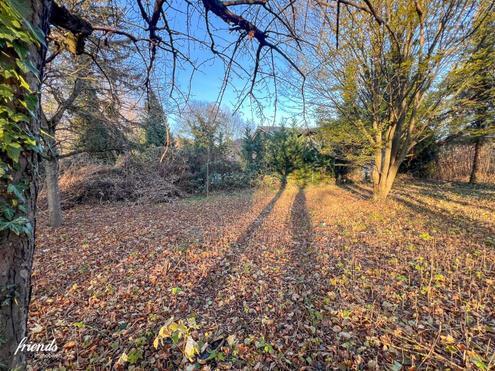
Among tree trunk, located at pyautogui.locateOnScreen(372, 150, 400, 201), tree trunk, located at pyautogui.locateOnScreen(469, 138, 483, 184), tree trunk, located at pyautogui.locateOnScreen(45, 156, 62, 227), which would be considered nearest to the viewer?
tree trunk, located at pyautogui.locateOnScreen(45, 156, 62, 227)

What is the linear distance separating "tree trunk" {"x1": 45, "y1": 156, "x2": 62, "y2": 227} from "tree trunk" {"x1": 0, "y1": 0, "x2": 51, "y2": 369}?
5.04m

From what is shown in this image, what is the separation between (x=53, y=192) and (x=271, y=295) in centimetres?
545

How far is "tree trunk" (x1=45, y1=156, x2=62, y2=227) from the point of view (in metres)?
4.94

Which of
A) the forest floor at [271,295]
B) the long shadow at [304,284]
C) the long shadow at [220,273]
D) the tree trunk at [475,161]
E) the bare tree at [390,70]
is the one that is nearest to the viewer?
the forest floor at [271,295]

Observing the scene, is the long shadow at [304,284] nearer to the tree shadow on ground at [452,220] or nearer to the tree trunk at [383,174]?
the tree shadow on ground at [452,220]

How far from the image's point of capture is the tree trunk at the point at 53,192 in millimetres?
4938

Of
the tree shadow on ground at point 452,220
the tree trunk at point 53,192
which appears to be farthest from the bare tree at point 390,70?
the tree trunk at point 53,192

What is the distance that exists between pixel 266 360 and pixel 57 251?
414cm

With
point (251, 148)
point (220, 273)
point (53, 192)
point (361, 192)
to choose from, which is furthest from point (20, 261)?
point (251, 148)

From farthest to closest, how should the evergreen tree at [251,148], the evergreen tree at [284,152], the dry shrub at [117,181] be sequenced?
the evergreen tree at [251,148] < the evergreen tree at [284,152] < the dry shrub at [117,181]

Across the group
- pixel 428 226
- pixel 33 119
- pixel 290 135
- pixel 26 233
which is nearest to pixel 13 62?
pixel 33 119

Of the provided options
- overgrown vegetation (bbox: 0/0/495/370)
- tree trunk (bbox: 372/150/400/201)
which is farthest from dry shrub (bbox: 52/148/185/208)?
tree trunk (bbox: 372/150/400/201)

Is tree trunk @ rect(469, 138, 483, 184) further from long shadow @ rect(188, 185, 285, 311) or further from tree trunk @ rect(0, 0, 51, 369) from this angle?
tree trunk @ rect(0, 0, 51, 369)

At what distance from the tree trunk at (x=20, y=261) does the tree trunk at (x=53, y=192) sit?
16.5ft
